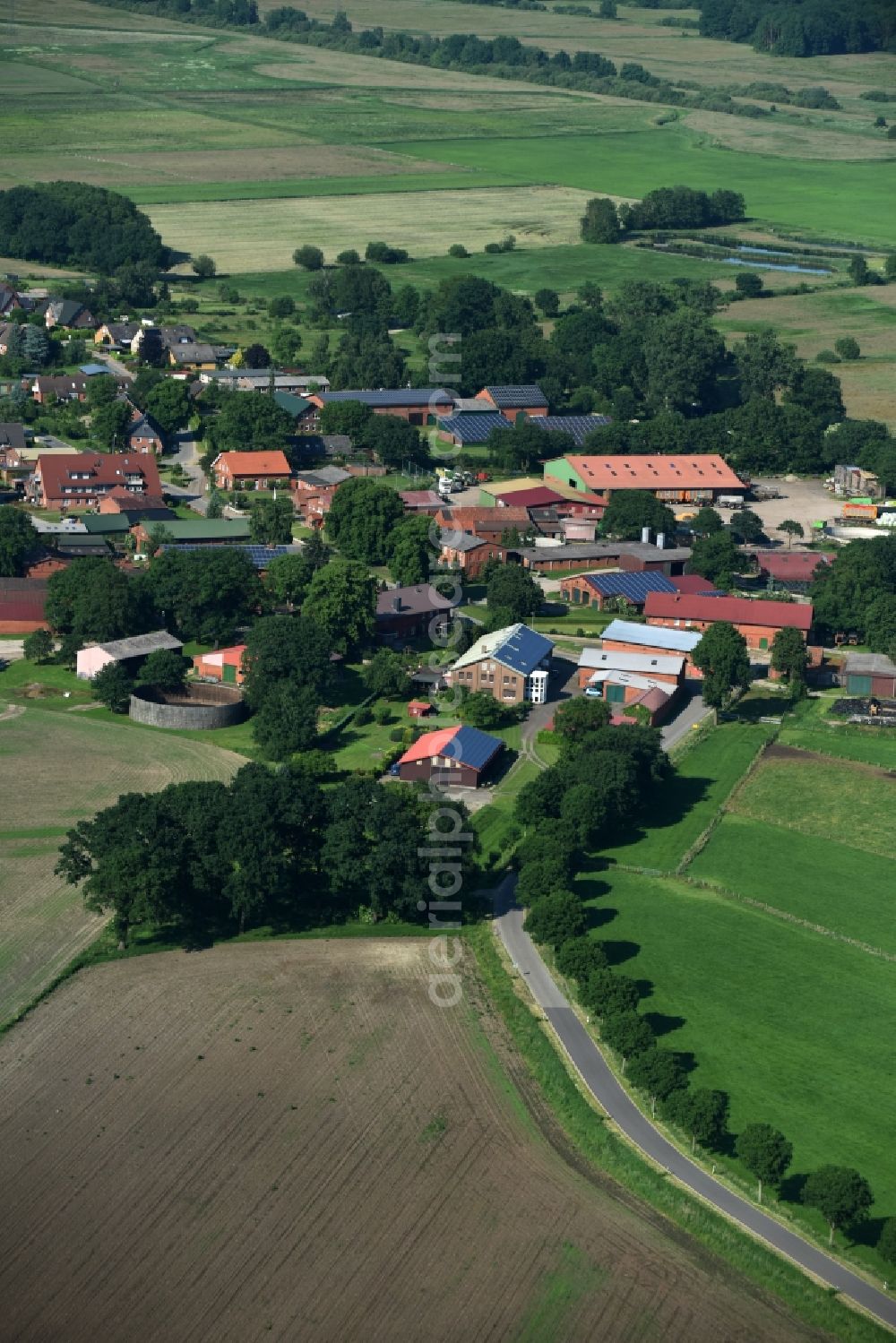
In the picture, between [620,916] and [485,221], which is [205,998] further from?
[485,221]

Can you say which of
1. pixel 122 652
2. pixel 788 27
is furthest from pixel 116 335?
pixel 788 27

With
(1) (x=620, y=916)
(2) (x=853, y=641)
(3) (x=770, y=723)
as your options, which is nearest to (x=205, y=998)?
(1) (x=620, y=916)

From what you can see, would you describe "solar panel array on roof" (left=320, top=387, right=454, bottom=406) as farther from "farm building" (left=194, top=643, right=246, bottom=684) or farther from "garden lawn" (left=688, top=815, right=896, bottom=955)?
"garden lawn" (left=688, top=815, right=896, bottom=955)

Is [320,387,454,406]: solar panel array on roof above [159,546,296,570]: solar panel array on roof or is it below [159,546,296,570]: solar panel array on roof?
below

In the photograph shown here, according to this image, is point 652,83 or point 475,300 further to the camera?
point 652,83

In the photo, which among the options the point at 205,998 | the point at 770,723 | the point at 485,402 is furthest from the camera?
the point at 485,402

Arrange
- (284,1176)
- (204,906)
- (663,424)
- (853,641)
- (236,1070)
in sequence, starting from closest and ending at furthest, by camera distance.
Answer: (284,1176), (236,1070), (204,906), (853,641), (663,424)

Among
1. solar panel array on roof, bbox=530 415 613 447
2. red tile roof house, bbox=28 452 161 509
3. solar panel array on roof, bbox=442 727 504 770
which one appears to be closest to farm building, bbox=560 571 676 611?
solar panel array on roof, bbox=442 727 504 770
